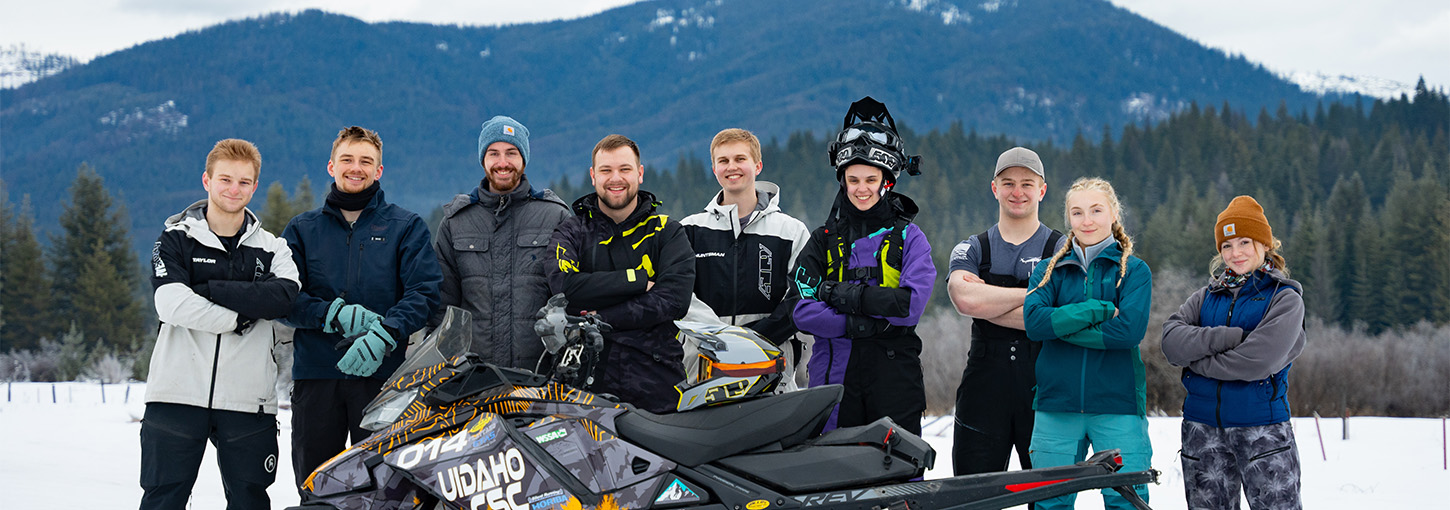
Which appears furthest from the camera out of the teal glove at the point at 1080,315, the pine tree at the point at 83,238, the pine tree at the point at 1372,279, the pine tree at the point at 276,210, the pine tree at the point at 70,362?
the pine tree at the point at 1372,279

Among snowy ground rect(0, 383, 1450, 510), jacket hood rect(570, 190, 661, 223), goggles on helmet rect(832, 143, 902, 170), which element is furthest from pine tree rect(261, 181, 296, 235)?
goggles on helmet rect(832, 143, 902, 170)

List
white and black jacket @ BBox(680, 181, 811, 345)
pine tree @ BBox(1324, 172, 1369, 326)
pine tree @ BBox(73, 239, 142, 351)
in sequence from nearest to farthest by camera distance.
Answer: white and black jacket @ BBox(680, 181, 811, 345)
pine tree @ BBox(73, 239, 142, 351)
pine tree @ BBox(1324, 172, 1369, 326)

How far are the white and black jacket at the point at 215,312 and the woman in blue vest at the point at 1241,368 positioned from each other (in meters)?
3.90

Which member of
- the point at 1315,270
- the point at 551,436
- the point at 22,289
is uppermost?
the point at 551,436

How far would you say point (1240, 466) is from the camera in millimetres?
4152

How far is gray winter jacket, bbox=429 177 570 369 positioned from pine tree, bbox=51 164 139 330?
151 feet

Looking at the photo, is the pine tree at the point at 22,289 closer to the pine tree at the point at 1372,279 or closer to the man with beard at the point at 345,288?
the man with beard at the point at 345,288

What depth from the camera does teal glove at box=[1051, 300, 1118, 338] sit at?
4.00m

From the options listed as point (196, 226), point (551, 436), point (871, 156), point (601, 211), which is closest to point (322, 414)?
point (196, 226)

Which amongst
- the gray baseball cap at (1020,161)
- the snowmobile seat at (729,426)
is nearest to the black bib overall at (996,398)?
the gray baseball cap at (1020,161)

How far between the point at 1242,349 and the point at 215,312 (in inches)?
168

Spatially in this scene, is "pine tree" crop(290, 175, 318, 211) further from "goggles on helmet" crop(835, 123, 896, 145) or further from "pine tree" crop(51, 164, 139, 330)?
"goggles on helmet" crop(835, 123, 896, 145)

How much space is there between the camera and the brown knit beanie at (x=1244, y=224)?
4.22m

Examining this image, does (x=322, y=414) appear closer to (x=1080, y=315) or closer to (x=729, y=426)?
(x=729, y=426)
